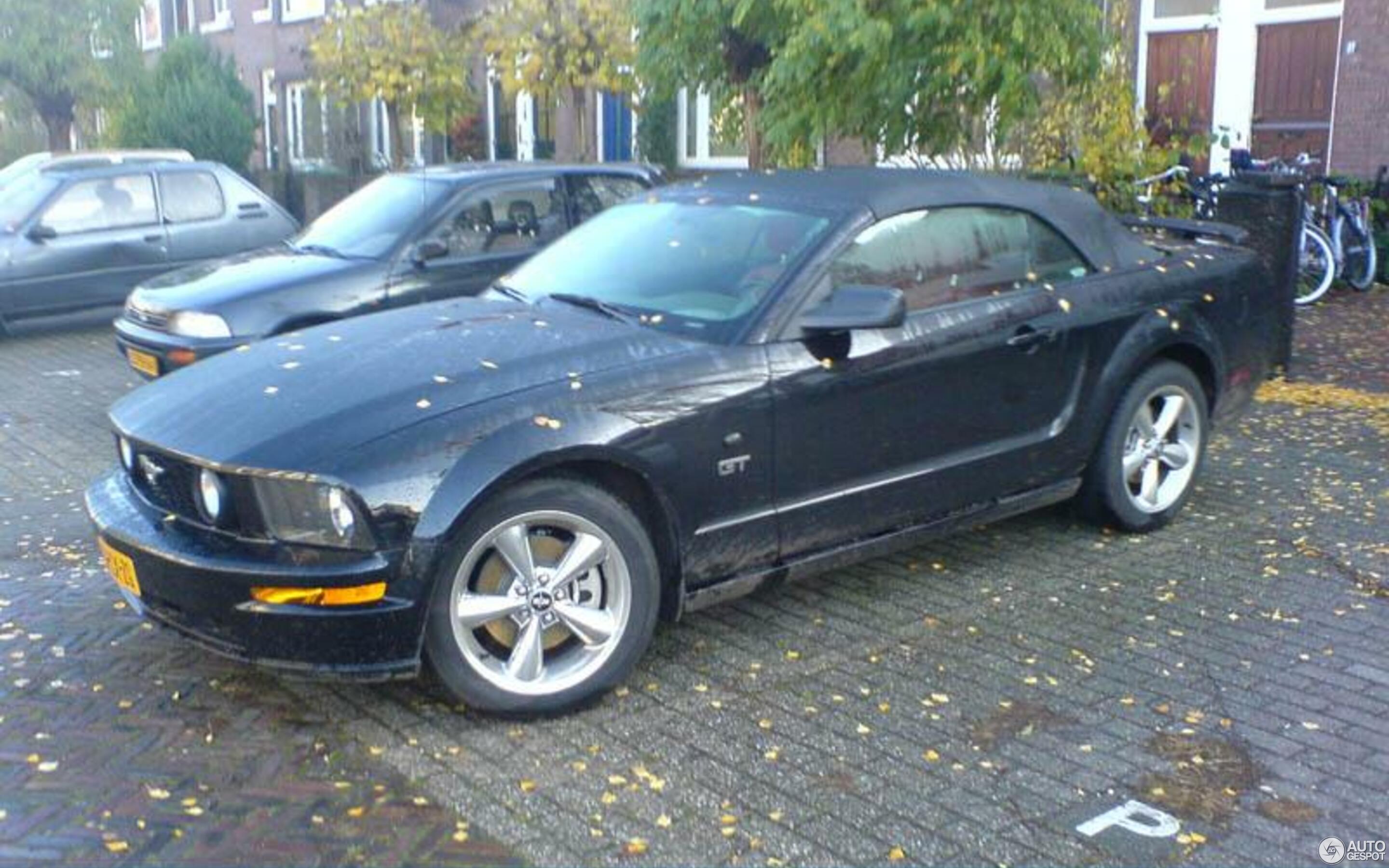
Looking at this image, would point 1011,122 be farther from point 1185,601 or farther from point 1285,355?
point 1185,601

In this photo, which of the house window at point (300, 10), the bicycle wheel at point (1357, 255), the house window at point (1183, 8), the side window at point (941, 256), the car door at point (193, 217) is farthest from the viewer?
the house window at point (300, 10)

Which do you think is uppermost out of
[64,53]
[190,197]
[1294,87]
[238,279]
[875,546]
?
[64,53]

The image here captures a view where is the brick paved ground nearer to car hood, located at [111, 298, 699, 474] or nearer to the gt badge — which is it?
the gt badge

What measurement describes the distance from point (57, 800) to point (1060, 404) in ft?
12.6

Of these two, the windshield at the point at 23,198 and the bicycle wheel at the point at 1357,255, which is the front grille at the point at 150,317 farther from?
the bicycle wheel at the point at 1357,255

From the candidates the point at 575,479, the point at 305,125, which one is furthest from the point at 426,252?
the point at 305,125

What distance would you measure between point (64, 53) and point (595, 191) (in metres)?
22.2

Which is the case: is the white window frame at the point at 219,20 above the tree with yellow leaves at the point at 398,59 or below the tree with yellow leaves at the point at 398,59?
above

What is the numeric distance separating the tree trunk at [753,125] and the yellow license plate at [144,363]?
4.14 m

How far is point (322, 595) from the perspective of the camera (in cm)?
416

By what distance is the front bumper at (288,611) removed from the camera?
4.17 meters

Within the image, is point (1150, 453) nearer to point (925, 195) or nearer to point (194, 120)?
point (925, 195)

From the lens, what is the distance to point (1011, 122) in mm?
9961

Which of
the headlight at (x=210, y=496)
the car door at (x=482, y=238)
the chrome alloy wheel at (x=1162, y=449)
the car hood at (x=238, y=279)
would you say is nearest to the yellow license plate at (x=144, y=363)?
the car hood at (x=238, y=279)
